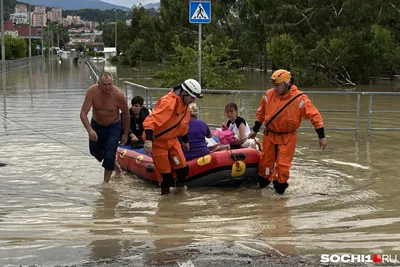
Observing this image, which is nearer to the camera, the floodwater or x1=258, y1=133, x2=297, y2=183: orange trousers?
the floodwater

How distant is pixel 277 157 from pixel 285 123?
1.68ft

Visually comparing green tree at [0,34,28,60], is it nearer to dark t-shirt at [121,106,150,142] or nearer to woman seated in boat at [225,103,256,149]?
dark t-shirt at [121,106,150,142]

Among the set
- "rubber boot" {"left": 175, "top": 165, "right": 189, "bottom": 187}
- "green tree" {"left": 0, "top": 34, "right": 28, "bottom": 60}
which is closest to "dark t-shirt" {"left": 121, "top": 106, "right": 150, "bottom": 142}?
"rubber boot" {"left": 175, "top": 165, "right": 189, "bottom": 187}

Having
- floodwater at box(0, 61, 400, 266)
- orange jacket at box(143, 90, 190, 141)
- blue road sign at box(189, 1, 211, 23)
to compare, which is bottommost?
floodwater at box(0, 61, 400, 266)

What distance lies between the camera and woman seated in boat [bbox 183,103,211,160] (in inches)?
336

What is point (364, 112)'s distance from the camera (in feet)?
62.9

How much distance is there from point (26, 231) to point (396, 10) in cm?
2493

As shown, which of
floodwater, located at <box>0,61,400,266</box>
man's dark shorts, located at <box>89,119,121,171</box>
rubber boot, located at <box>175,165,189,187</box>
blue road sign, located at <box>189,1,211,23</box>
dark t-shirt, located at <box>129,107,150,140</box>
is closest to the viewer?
floodwater, located at <box>0,61,400,266</box>

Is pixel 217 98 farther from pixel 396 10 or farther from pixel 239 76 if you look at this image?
pixel 396 10

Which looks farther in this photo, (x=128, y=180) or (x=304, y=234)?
(x=128, y=180)

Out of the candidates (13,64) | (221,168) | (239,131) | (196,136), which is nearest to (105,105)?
(196,136)

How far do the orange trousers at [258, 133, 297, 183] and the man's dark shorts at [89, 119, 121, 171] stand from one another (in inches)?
88.0

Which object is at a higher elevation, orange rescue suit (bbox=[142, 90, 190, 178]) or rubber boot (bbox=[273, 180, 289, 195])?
orange rescue suit (bbox=[142, 90, 190, 178])

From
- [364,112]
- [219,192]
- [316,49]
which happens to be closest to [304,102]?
[219,192]
